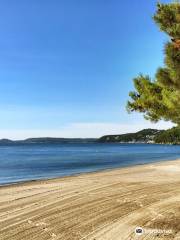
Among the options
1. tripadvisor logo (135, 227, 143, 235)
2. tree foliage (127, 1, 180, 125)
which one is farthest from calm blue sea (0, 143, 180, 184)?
tripadvisor logo (135, 227, 143, 235)

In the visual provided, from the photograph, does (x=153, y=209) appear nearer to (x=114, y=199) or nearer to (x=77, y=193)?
(x=114, y=199)

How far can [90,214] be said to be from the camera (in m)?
12.4

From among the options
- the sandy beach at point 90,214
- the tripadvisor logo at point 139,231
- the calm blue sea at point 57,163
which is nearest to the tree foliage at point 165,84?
the sandy beach at point 90,214

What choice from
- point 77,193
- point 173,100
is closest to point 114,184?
point 77,193

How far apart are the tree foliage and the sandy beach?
353 cm

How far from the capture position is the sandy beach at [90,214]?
33.0ft

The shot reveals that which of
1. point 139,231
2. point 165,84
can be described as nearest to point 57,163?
point 165,84

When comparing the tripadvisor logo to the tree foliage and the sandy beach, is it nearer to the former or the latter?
the sandy beach

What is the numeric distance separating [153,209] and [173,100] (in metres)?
3.88

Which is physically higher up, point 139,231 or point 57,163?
point 57,163

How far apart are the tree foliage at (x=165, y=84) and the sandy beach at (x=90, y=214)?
3.53 metres

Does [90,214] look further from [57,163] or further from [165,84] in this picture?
[57,163]

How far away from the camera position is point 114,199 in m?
15.3

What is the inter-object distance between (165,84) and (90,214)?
18.2 feet
